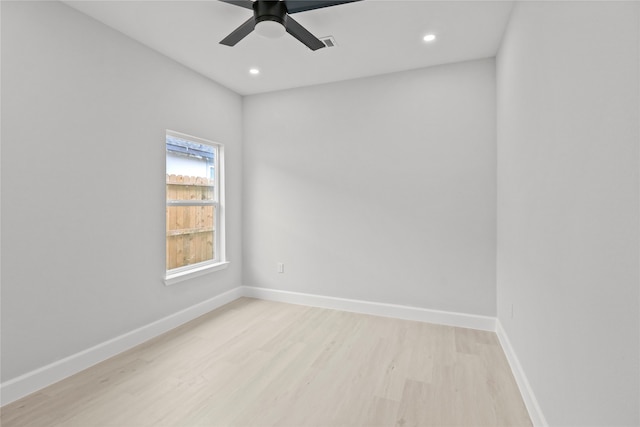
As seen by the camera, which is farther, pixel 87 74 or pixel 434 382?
pixel 87 74

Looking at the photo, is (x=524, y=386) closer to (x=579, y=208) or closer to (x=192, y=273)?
(x=579, y=208)

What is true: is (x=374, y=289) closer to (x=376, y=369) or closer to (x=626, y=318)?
(x=376, y=369)

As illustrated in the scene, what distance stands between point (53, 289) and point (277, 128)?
2783mm

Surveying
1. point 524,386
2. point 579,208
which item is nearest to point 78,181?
point 579,208

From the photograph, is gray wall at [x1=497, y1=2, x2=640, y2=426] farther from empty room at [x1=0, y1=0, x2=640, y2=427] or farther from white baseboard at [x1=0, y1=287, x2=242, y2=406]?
white baseboard at [x1=0, y1=287, x2=242, y2=406]

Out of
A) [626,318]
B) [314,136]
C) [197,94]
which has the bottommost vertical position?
[626,318]

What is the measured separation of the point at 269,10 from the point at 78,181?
1.89 m

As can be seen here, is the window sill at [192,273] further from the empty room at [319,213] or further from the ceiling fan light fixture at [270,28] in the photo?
the ceiling fan light fixture at [270,28]

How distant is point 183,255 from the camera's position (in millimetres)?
3369

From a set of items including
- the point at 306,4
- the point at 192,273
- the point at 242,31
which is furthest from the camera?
the point at 192,273

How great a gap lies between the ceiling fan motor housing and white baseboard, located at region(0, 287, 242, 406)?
2755mm

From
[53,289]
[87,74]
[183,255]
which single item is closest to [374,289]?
[183,255]

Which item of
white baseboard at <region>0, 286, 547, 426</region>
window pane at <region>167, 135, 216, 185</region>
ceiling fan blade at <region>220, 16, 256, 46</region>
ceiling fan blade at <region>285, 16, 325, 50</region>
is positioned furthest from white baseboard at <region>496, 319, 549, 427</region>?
window pane at <region>167, 135, 216, 185</region>

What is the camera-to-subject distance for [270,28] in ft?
6.25
